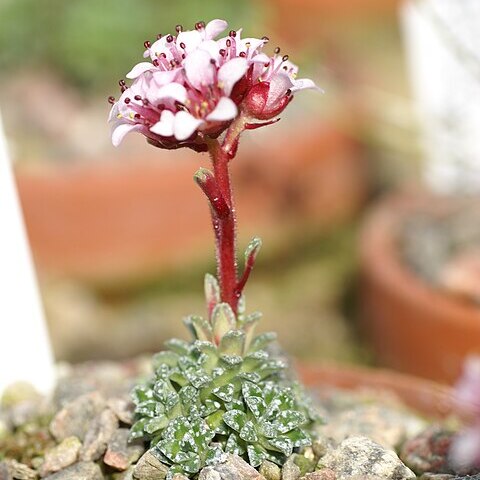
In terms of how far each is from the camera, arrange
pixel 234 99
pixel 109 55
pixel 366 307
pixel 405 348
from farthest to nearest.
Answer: pixel 109 55
pixel 366 307
pixel 405 348
pixel 234 99

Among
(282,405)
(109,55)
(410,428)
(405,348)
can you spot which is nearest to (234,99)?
(282,405)

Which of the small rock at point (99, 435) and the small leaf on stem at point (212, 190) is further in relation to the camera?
the small rock at point (99, 435)

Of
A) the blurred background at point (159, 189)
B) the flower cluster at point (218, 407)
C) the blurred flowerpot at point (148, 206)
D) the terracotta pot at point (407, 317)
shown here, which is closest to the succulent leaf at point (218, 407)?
the flower cluster at point (218, 407)

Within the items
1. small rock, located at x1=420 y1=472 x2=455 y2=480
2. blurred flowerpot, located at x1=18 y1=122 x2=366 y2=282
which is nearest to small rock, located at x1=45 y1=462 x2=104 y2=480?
small rock, located at x1=420 y1=472 x2=455 y2=480

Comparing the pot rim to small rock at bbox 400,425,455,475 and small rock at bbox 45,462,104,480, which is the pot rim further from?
small rock at bbox 45,462,104,480

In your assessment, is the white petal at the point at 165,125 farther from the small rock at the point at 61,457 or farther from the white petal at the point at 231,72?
the small rock at the point at 61,457

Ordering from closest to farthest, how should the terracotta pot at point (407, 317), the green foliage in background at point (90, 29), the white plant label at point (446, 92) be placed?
the terracotta pot at point (407, 317) < the white plant label at point (446, 92) < the green foliage in background at point (90, 29)

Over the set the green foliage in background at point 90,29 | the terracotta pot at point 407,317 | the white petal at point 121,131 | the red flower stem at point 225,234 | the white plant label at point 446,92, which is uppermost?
the green foliage in background at point 90,29

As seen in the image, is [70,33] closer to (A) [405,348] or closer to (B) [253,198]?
(B) [253,198]
